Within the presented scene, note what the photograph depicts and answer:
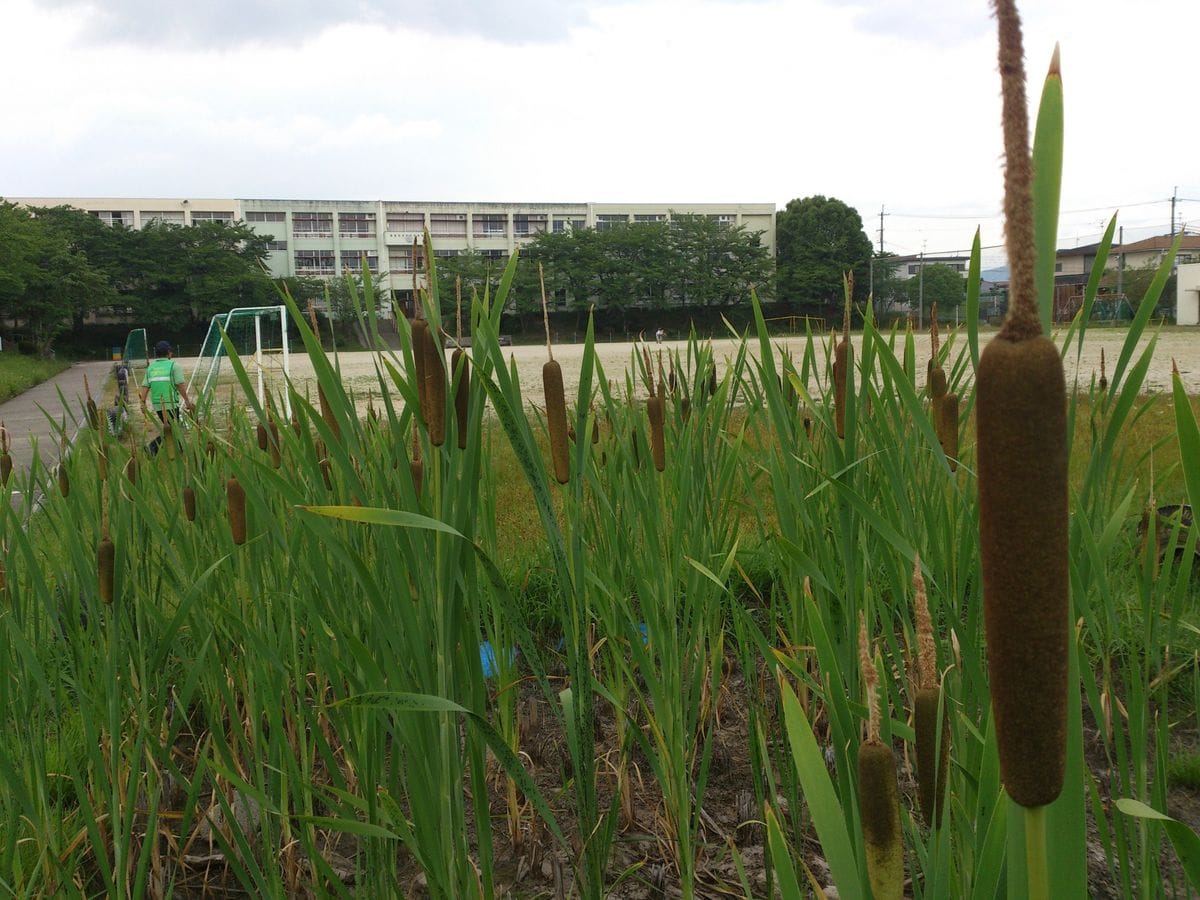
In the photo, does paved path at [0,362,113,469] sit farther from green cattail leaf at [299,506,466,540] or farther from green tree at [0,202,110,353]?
green tree at [0,202,110,353]

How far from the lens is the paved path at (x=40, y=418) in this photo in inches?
99.2

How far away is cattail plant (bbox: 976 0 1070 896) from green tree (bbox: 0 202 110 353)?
37.7 m

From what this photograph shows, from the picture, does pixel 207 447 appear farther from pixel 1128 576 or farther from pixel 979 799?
pixel 1128 576

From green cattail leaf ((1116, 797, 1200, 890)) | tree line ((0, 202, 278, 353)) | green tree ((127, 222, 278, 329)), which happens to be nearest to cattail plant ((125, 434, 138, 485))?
green cattail leaf ((1116, 797, 1200, 890))

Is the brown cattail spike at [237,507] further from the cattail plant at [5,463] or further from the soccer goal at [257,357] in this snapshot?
the cattail plant at [5,463]

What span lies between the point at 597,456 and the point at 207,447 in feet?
3.23

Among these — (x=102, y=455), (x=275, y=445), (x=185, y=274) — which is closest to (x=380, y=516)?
(x=275, y=445)

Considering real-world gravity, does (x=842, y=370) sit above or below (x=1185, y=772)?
above

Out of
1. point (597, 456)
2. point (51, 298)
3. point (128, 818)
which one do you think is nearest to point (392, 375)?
point (128, 818)

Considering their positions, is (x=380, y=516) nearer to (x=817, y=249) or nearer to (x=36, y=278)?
(x=36, y=278)

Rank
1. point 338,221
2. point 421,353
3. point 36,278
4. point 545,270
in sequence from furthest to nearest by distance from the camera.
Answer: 1. point 338,221
2. point 545,270
3. point 36,278
4. point 421,353

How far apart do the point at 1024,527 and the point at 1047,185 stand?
19cm

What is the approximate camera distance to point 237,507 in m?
1.47

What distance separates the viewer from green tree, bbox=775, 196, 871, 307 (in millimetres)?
66250
